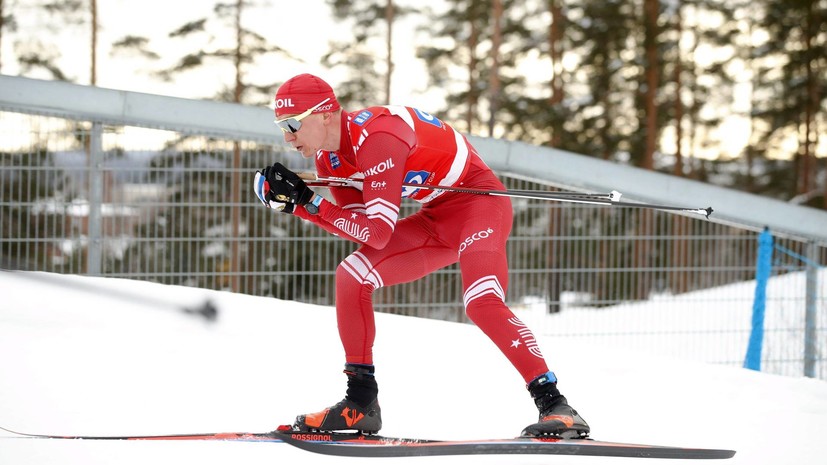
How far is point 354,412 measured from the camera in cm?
324

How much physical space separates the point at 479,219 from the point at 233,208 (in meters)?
3.36

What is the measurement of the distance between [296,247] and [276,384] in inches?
89.8

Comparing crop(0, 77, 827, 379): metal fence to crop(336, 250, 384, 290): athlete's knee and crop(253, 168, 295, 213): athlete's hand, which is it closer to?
crop(336, 250, 384, 290): athlete's knee

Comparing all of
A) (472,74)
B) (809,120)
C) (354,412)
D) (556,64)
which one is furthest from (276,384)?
(809,120)

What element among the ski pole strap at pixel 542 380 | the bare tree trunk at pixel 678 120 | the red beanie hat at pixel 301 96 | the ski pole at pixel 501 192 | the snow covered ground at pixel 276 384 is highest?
the bare tree trunk at pixel 678 120

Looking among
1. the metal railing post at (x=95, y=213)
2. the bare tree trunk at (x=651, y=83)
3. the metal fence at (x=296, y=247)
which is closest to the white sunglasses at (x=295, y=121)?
the metal fence at (x=296, y=247)

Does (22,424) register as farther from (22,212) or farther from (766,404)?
(766,404)

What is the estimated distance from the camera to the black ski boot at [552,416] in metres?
2.99

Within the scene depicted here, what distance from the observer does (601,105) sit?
1920 centimetres

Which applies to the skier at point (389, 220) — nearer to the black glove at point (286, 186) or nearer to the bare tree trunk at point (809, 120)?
the black glove at point (286, 186)

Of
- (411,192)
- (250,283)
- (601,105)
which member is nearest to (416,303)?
(250,283)

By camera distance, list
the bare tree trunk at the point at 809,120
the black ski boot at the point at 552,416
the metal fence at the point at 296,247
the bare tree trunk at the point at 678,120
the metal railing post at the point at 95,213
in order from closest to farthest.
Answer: the black ski boot at the point at 552,416 < the metal railing post at the point at 95,213 < the metal fence at the point at 296,247 < the bare tree trunk at the point at 678,120 < the bare tree trunk at the point at 809,120

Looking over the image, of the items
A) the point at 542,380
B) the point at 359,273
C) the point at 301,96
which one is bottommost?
the point at 542,380

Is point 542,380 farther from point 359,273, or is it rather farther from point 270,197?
point 270,197
